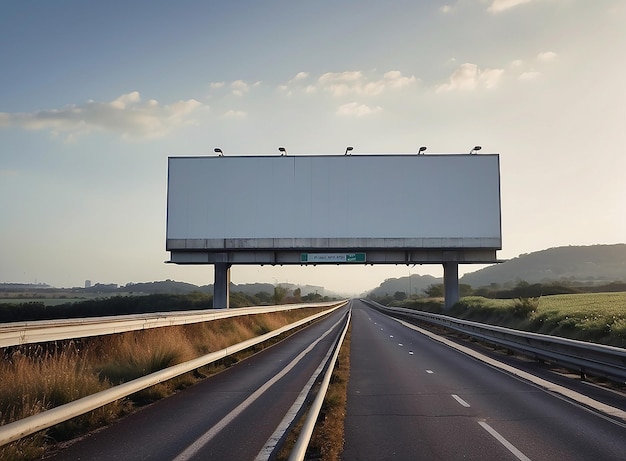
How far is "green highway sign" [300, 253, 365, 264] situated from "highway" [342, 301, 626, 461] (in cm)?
3186

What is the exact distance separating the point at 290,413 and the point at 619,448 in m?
4.92

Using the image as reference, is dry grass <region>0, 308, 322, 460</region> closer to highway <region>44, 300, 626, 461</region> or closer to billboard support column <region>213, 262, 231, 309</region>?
highway <region>44, 300, 626, 461</region>

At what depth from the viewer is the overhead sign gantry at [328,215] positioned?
45719 millimetres

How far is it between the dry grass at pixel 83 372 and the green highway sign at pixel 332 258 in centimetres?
2870

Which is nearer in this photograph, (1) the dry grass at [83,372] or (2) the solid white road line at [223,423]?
(2) the solid white road line at [223,423]

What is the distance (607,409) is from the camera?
9539 millimetres

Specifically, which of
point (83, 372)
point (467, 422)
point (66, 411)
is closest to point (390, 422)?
point (467, 422)

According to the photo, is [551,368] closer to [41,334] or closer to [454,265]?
[41,334]

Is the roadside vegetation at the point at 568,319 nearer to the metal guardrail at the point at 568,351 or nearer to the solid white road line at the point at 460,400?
the metal guardrail at the point at 568,351

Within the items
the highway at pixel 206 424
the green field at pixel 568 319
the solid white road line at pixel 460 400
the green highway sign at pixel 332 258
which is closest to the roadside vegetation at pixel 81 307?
the green highway sign at pixel 332 258

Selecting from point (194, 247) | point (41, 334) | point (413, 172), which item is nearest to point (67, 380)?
point (41, 334)

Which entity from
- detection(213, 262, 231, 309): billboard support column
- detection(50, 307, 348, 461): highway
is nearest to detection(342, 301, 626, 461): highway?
detection(50, 307, 348, 461): highway

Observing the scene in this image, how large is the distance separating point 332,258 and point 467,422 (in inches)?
1504

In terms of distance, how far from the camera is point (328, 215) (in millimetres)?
46031
